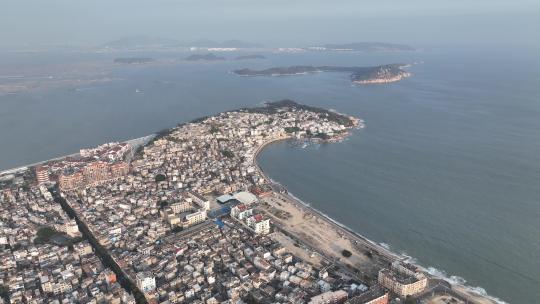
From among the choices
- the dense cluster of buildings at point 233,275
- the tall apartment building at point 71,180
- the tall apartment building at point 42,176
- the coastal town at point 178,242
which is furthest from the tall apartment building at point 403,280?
the tall apartment building at point 42,176

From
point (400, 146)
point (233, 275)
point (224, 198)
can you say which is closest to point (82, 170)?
point (224, 198)

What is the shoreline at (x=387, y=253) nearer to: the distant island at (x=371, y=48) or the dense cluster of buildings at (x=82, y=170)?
the dense cluster of buildings at (x=82, y=170)

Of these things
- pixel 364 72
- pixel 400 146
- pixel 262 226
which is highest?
pixel 364 72

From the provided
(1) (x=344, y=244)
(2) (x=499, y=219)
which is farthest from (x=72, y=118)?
(2) (x=499, y=219)

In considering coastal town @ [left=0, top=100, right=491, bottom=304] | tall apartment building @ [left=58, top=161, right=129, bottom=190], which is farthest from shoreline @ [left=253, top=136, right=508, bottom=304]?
tall apartment building @ [left=58, top=161, right=129, bottom=190]

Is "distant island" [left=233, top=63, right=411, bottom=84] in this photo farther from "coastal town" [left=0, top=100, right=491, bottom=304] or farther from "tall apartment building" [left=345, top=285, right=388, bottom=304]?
"tall apartment building" [left=345, top=285, right=388, bottom=304]

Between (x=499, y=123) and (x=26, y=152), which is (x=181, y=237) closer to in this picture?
(x=26, y=152)

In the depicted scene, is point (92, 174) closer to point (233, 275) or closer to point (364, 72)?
point (233, 275)
